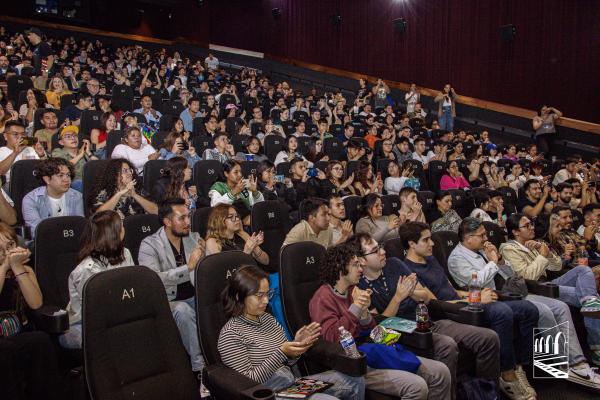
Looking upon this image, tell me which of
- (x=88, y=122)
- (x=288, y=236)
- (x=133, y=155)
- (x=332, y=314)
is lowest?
(x=332, y=314)

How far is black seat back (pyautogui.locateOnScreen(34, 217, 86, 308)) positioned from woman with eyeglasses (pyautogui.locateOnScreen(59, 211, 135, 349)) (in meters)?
0.28

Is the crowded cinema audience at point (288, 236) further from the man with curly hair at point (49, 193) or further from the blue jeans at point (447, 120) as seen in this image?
the blue jeans at point (447, 120)

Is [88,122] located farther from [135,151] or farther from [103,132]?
[135,151]

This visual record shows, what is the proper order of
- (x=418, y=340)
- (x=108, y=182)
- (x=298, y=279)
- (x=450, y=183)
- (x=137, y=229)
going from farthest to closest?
(x=450, y=183) < (x=108, y=182) < (x=137, y=229) < (x=298, y=279) < (x=418, y=340)

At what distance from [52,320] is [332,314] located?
3.99 ft

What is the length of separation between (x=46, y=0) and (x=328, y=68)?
342 inches

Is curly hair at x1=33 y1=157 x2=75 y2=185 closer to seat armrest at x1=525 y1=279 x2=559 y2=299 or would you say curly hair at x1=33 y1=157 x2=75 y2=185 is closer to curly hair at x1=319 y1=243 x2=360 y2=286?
curly hair at x1=319 y1=243 x2=360 y2=286

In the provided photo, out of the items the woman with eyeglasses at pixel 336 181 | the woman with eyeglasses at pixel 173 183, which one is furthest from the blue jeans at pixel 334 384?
the woman with eyeglasses at pixel 336 181

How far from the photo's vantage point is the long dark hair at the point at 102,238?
2.49m

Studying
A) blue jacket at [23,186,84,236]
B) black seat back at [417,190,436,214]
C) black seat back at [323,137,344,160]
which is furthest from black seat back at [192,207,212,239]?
black seat back at [323,137,344,160]

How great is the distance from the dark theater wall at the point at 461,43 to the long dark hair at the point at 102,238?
9.73 m

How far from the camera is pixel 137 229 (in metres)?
3.16

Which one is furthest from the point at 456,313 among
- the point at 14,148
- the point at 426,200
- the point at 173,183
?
the point at 14,148

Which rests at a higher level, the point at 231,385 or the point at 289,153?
the point at 289,153
